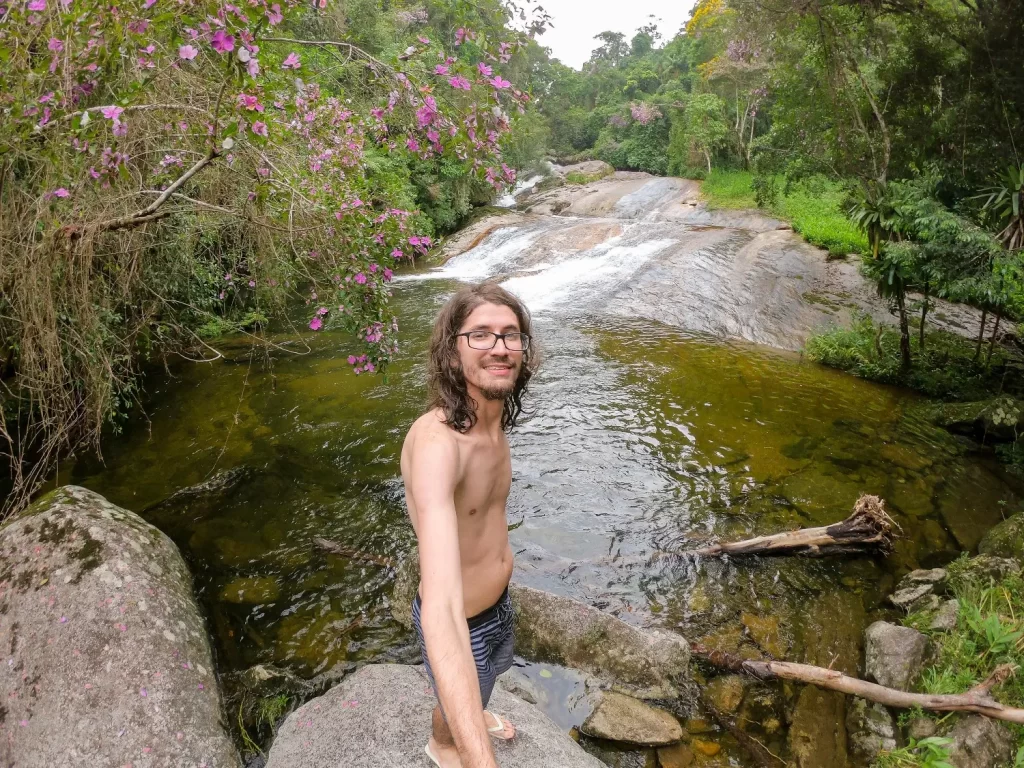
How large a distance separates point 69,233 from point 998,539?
22.6 ft

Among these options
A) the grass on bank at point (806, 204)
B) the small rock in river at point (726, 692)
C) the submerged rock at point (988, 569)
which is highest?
the grass on bank at point (806, 204)

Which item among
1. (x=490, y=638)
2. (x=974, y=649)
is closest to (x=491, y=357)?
(x=490, y=638)

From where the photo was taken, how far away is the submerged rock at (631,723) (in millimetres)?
3219

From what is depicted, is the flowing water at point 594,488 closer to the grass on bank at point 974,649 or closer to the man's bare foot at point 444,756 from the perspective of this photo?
the grass on bank at point 974,649

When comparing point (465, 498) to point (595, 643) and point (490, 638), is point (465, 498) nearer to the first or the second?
point (490, 638)

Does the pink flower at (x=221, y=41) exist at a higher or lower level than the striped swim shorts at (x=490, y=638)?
higher

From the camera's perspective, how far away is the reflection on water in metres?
4.21

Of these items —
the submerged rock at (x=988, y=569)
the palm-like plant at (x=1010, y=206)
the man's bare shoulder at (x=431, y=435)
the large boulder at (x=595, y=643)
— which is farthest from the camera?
the palm-like plant at (x=1010, y=206)

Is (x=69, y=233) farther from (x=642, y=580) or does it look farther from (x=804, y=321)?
(x=804, y=321)

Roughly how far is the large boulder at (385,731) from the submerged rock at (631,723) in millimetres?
508

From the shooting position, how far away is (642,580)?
4.66 metres

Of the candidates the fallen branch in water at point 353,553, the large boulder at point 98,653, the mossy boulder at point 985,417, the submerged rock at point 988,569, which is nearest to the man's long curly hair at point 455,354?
the large boulder at point 98,653

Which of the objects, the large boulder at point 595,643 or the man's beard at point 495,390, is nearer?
the man's beard at point 495,390

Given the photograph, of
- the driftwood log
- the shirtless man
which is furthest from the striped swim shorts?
the driftwood log
